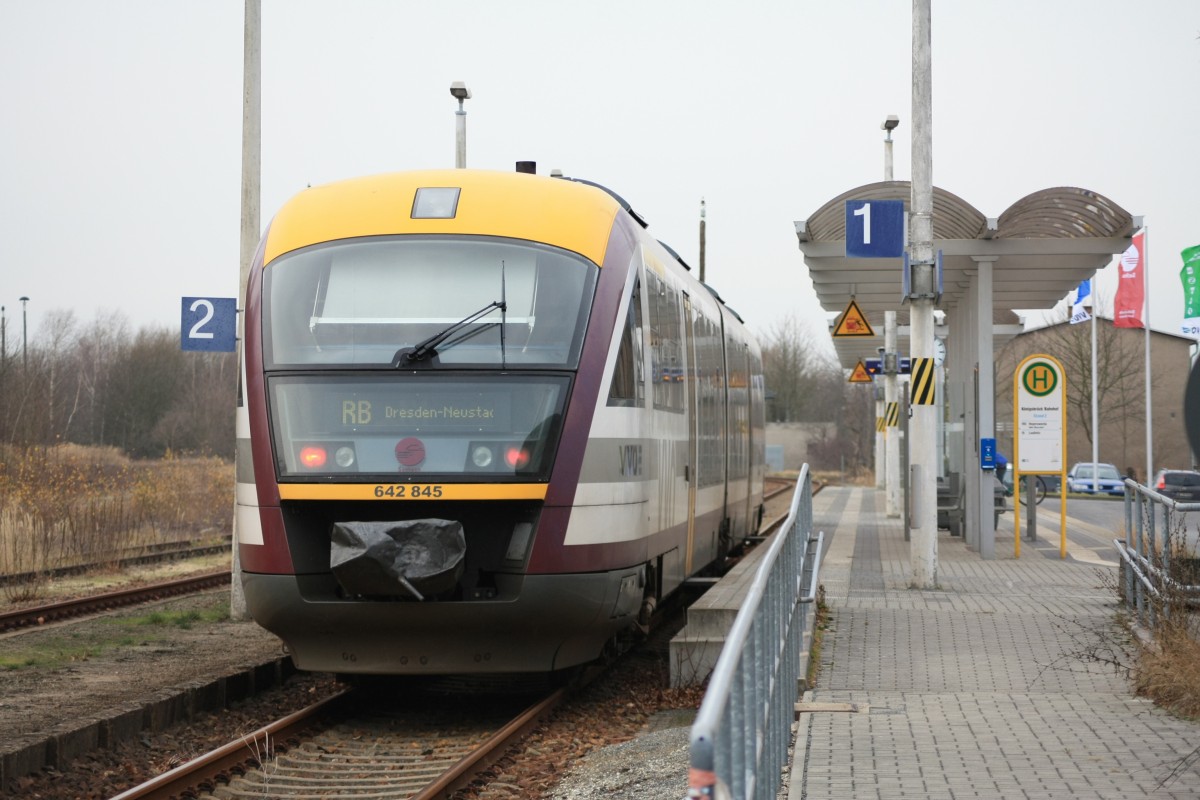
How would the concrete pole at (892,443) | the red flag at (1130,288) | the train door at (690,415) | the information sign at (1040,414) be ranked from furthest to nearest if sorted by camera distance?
the red flag at (1130,288)
the concrete pole at (892,443)
the information sign at (1040,414)
the train door at (690,415)

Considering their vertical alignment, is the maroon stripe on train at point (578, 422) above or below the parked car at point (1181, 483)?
above

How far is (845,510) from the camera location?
34.3m

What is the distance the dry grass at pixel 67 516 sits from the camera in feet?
62.4

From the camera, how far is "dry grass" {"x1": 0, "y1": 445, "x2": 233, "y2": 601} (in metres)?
19.0

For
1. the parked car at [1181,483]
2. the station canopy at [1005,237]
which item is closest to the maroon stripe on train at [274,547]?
the station canopy at [1005,237]

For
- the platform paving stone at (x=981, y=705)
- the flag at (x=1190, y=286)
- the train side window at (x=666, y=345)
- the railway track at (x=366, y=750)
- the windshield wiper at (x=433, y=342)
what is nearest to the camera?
the platform paving stone at (x=981, y=705)

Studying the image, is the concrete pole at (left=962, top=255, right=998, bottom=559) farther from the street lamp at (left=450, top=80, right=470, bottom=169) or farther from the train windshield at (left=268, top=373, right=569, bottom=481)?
the train windshield at (left=268, top=373, right=569, bottom=481)

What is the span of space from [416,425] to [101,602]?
8.06 m

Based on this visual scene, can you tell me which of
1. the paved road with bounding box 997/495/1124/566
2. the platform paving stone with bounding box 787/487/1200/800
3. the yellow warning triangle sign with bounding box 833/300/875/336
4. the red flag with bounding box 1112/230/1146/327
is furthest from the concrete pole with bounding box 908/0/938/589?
the red flag with bounding box 1112/230/1146/327

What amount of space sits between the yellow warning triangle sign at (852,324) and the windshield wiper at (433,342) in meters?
13.0

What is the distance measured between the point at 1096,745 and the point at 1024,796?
132cm

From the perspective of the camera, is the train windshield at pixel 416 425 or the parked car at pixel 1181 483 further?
the parked car at pixel 1181 483

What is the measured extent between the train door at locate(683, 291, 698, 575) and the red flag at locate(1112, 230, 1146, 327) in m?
29.2

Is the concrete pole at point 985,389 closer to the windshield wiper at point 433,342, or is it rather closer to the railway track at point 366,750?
the railway track at point 366,750
